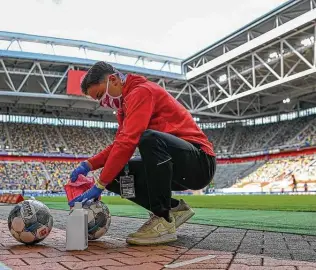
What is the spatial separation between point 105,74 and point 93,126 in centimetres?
4625

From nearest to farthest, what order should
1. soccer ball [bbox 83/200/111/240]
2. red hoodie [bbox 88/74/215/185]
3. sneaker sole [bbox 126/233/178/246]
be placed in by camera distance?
red hoodie [bbox 88/74/215/185] → sneaker sole [bbox 126/233/178/246] → soccer ball [bbox 83/200/111/240]

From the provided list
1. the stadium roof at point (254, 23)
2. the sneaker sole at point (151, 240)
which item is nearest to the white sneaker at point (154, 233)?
the sneaker sole at point (151, 240)

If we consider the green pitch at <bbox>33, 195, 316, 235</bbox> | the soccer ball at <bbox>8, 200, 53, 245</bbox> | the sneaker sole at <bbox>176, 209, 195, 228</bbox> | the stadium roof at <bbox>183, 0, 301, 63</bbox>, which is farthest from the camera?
the stadium roof at <bbox>183, 0, 301, 63</bbox>

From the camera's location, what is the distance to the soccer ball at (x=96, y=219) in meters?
3.37

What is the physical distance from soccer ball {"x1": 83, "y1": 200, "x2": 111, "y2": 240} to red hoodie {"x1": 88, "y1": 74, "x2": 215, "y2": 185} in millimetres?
370

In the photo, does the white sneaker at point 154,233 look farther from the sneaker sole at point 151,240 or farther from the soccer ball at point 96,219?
the soccer ball at point 96,219

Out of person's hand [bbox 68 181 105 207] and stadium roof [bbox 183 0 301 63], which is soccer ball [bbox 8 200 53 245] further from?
stadium roof [bbox 183 0 301 63]

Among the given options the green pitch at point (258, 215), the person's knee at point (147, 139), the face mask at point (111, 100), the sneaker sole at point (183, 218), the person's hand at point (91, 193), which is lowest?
the green pitch at point (258, 215)

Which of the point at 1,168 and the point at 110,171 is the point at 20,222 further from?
the point at 1,168

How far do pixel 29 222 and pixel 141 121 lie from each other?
1.21m

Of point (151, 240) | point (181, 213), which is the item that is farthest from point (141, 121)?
point (181, 213)

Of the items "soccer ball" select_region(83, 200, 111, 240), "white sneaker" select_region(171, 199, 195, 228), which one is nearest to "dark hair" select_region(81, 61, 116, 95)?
"soccer ball" select_region(83, 200, 111, 240)

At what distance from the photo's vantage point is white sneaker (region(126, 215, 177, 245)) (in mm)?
3059

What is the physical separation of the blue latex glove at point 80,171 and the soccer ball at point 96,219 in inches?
9.7
